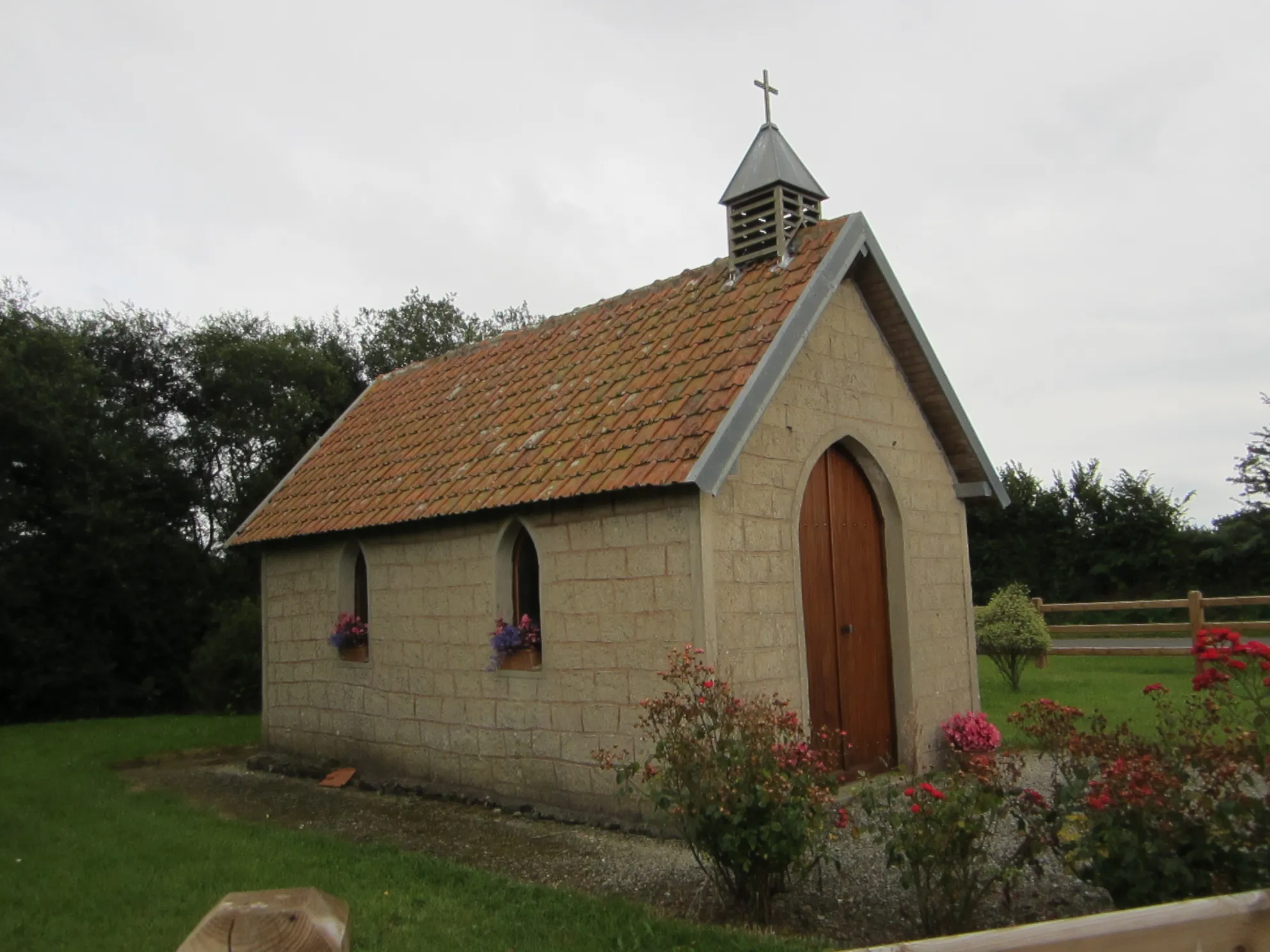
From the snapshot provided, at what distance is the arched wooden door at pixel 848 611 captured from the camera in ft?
33.5

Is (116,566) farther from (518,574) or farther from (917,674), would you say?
(917,674)

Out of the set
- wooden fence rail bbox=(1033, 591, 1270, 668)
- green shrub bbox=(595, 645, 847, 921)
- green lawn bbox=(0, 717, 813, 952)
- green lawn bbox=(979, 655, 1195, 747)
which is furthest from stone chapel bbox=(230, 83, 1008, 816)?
wooden fence rail bbox=(1033, 591, 1270, 668)

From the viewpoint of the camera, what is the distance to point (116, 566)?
916 inches

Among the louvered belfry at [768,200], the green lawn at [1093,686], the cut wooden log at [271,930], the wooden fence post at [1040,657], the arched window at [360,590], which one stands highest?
the louvered belfry at [768,200]

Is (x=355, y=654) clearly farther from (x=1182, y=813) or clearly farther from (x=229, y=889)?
(x=1182, y=813)

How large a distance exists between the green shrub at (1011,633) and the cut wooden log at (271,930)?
16.0 metres

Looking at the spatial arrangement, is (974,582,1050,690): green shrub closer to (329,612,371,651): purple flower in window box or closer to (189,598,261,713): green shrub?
(329,612,371,651): purple flower in window box

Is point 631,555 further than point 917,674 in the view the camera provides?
No

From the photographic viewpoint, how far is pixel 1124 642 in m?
26.1

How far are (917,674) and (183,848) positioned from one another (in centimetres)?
718

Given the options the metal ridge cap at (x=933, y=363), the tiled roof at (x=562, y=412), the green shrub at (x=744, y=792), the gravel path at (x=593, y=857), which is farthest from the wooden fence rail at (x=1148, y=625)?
the green shrub at (x=744, y=792)

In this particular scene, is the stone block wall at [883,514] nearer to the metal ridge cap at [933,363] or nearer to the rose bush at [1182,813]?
the metal ridge cap at [933,363]

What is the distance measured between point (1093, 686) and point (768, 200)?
33.1 ft

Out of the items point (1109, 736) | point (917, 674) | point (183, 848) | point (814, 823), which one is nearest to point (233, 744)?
point (183, 848)
